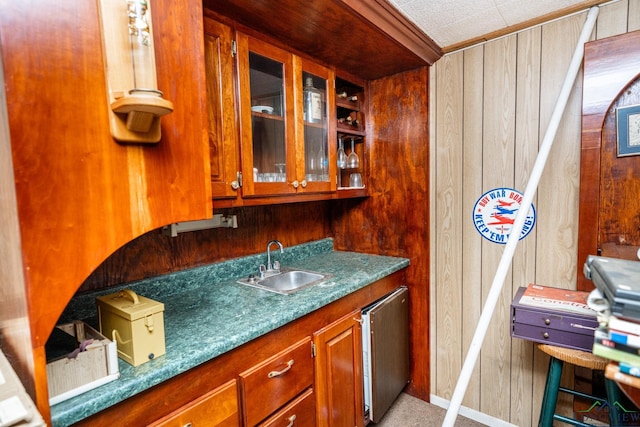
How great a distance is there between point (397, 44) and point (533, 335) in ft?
4.81

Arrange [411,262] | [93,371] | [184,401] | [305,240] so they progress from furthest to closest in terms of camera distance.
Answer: [305,240] → [411,262] → [184,401] → [93,371]

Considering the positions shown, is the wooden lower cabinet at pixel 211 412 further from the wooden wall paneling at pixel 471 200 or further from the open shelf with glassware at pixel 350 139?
the wooden wall paneling at pixel 471 200

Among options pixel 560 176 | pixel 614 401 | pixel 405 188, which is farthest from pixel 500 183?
pixel 614 401

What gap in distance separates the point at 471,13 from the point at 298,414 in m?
1.98

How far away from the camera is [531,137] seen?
5.74ft

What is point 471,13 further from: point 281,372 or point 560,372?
point 281,372

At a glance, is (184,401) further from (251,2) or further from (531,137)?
(531,137)

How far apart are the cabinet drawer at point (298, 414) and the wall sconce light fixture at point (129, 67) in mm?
1109

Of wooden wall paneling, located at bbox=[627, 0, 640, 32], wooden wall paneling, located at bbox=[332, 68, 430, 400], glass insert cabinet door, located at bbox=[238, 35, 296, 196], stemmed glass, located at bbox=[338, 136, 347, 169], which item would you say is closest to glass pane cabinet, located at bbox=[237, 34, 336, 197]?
glass insert cabinet door, located at bbox=[238, 35, 296, 196]

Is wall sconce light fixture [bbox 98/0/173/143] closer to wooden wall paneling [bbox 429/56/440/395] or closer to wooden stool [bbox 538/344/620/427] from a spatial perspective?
wooden stool [bbox 538/344/620/427]

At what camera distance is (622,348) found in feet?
2.62

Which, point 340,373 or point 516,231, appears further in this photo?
point 340,373

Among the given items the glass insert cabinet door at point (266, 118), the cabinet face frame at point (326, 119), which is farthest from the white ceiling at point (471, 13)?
the glass insert cabinet door at point (266, 118)

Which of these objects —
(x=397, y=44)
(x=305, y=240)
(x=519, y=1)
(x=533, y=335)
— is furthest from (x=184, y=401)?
(x=519, y=1)
